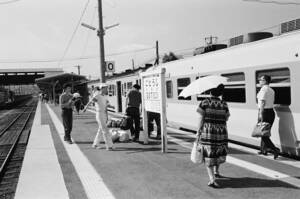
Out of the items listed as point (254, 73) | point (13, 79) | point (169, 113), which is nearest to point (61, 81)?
point (13, 79)

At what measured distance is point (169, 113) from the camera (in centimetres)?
1515

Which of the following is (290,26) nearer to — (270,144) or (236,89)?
(236,89)

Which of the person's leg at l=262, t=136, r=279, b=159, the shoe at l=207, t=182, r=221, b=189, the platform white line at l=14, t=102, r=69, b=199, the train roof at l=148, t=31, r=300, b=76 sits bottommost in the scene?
the platform white line at l=14, t=102, r=69, b=199

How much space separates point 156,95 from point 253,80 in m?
2.41

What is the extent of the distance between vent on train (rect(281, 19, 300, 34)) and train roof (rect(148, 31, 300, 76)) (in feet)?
1.13

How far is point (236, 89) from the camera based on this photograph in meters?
10.1

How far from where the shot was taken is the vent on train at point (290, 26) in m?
8.32

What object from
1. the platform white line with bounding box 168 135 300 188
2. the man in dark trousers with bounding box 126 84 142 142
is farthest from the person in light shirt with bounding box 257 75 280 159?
the man in dark trousers with bounding box 126 84 142 142

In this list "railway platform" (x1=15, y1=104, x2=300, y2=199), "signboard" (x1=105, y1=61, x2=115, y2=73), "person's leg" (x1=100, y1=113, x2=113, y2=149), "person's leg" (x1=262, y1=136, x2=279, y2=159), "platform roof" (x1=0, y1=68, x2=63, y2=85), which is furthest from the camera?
"platform roof" (x1=0, y1=68, x2=63, y2=85)

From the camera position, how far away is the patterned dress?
6078 millimetres

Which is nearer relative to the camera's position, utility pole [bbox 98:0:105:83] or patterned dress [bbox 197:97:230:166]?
patterned dress [bbox 197:97:230:166]

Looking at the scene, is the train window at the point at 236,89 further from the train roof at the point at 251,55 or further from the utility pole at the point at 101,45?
the utility pole at the point at 101,45

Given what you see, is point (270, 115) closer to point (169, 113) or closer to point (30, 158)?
point (30, 158)

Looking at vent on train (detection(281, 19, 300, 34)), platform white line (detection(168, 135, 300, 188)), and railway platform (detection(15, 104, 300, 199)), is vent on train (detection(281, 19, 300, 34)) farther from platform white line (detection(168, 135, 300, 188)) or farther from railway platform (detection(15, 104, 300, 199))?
platform white line (detection(168, 135, 300, 188))
